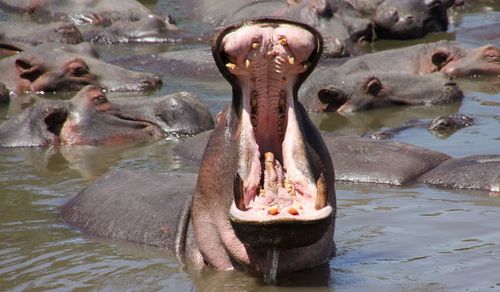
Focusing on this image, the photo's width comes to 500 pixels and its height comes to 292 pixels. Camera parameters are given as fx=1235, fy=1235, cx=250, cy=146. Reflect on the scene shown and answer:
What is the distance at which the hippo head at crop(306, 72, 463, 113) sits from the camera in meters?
12.4

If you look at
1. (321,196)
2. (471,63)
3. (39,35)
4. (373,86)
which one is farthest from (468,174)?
(39,35)

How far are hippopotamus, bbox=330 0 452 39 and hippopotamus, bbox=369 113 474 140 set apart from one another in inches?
248

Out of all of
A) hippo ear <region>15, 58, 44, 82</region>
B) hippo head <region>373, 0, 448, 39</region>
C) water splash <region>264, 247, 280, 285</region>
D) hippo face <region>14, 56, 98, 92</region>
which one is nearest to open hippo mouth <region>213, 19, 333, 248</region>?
water splash <region>264, 247, 280, 285</region>

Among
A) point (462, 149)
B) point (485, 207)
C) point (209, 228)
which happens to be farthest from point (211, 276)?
point (462, 149)

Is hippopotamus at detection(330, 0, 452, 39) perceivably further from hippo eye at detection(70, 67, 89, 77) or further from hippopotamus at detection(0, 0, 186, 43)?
hippo eye at detection(70, 67, 89, 77)

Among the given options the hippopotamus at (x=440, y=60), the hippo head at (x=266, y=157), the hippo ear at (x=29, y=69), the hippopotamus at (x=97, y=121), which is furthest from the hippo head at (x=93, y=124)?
the hippo head at (x=266, y=157)

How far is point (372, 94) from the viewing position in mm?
12445

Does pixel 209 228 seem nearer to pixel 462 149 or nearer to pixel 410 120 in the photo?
pixel 462 149

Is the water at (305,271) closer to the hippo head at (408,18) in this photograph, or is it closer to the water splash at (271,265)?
the water splash at (271,265)

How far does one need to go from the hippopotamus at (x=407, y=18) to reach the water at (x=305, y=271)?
7.05 metres

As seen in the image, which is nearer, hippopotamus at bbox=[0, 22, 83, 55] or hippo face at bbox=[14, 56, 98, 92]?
hippo face at bbox=[14, 56, 98, 92]

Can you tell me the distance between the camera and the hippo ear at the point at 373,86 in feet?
40.6

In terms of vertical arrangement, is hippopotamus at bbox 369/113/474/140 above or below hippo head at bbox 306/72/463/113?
below

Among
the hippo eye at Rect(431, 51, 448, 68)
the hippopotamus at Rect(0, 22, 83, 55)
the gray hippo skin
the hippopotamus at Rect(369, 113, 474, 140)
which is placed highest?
the hippopotamus at Rect(0, 22, 83, 55)
